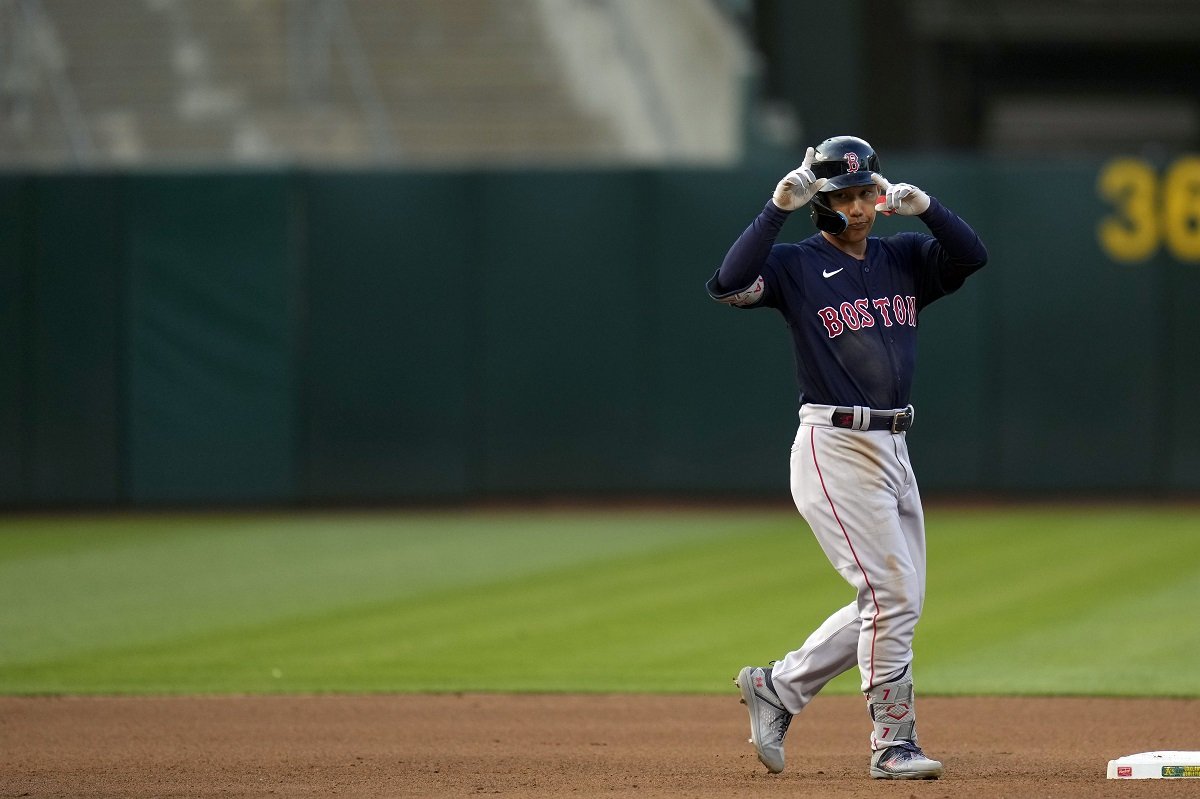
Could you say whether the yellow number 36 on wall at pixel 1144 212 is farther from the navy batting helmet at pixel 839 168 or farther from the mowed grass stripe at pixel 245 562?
the navy batting helmet at pixel 839 168

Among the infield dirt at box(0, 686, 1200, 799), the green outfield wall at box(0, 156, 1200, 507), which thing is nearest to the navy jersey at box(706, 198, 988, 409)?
the infield dirt at box(0, 686, 1200, 799)

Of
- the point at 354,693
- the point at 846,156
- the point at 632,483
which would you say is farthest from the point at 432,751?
the point at 632,483

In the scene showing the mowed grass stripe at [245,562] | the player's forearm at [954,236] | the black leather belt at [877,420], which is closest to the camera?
the black leather belt at [877,420]

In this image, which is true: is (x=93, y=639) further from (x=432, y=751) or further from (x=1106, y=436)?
(x=1106, y=436)

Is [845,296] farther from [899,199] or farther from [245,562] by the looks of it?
[245,562]

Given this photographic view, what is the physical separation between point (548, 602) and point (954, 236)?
4.73 meters

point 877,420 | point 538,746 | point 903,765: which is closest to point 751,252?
point 877,420

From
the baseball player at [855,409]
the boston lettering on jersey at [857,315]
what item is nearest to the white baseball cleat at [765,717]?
A: the baseball player at [855,409]

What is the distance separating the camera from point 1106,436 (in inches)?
556

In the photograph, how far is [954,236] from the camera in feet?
17.5

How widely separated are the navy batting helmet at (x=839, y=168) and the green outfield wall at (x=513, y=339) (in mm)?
8730

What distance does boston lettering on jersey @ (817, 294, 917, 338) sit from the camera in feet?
17.3

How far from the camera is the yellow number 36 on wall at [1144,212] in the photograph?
14.1m

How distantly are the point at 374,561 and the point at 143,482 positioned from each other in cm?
359
